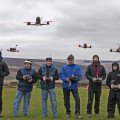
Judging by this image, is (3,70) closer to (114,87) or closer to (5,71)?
(5,71)

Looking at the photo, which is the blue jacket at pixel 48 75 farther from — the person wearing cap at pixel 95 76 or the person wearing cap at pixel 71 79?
the person wearing cap at pixel 95 76

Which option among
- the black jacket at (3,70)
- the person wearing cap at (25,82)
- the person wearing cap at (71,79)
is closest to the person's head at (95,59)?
the person wearing cap at (71,79)

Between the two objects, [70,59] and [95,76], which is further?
[95,76]

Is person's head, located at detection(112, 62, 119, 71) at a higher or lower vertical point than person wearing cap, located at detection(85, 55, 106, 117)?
higher

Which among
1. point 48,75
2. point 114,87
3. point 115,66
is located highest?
point 115,66

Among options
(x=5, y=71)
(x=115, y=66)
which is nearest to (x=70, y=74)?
(x=115, y=66)

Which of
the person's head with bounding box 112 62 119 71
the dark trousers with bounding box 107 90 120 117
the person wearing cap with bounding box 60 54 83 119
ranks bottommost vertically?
the dark trousers with bounding box 107 90 120 117

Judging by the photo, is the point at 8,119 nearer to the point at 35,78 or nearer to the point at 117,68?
the point at 35,78

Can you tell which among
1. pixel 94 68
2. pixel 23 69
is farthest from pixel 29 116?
pixel 94 68

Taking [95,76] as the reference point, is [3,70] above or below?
above

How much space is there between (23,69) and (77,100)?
2282 millimetres

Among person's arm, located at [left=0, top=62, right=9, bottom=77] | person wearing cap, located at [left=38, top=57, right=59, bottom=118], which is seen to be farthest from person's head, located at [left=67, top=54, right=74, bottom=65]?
person's arm, located at [left=0, top=62, right=9, bottom=77]

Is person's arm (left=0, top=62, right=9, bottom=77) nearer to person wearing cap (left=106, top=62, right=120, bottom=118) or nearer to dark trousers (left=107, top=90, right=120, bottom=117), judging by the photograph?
person wearing cap (left=106, top=62, right=120, bottom=118)

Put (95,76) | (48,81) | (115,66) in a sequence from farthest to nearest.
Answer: (95,76) → (48,81) → (115,66)
